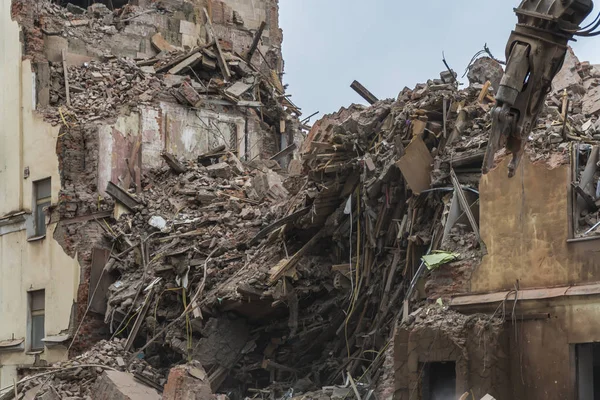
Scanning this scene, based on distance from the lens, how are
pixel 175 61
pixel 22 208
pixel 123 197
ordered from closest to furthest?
pixel 123 197
pixel 22 208
pixel 175 61

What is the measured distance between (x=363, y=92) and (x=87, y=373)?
6866 millimetres

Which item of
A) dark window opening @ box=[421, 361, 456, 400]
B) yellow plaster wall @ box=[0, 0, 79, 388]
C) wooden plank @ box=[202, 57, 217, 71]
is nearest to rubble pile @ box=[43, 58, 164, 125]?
yellow plaster wall @ box=[0, 0, 79, 388]

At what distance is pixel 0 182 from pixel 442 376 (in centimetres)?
1470

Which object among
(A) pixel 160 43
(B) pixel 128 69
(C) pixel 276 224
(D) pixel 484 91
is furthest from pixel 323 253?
(A) pixel 160 43

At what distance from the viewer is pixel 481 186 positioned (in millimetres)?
13555

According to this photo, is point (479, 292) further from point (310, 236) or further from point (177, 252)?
point (177, 252)

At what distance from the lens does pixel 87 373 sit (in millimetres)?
17859

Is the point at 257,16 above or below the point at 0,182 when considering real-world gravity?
above

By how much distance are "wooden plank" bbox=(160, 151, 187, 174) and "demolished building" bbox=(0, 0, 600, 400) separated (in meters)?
0.07

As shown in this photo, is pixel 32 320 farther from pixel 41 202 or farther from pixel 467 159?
pixel 467 159

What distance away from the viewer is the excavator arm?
1140cm

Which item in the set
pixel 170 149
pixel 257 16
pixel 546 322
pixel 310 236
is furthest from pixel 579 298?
pixel 257 16

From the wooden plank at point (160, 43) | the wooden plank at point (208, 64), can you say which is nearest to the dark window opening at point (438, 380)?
the wooden plank at point (208, 64)

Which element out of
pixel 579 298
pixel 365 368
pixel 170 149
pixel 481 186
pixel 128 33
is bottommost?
pixel 365 368
